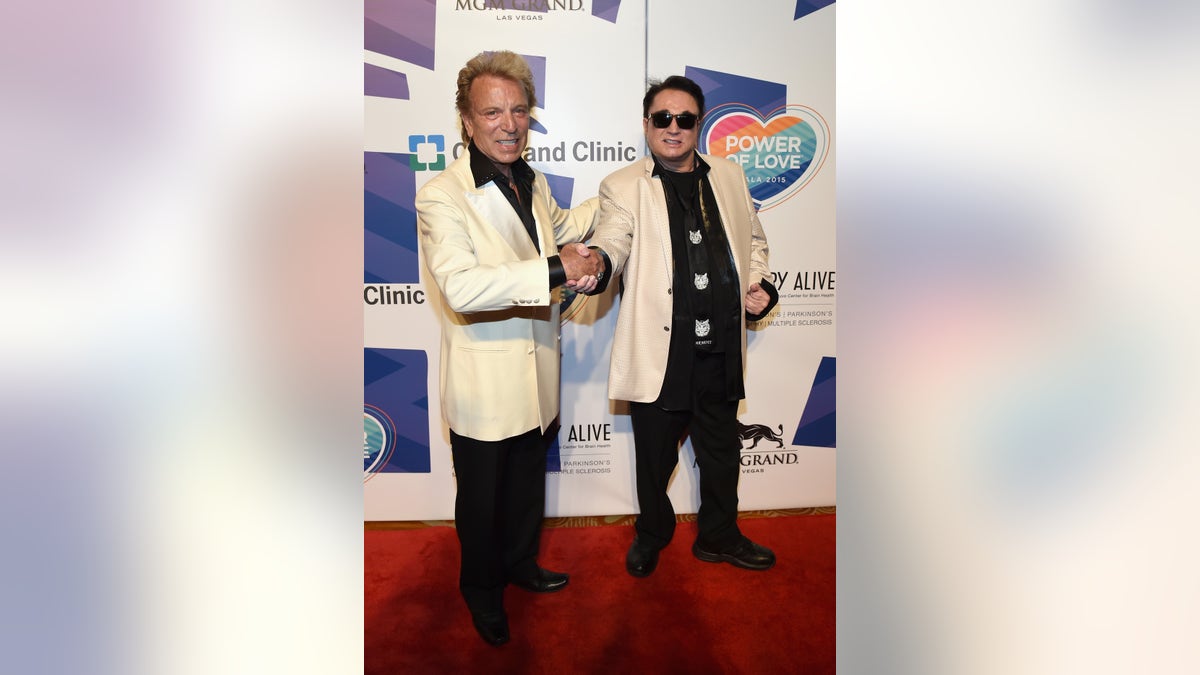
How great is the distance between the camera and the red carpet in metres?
2.26

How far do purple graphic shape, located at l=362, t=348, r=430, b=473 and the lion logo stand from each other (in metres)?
1.65

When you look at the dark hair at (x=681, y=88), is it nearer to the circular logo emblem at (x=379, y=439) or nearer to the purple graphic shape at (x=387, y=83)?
the purple graphic shape at (x=387, y=83)

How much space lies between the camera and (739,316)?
261 cm

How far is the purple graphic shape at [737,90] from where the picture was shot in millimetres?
3182

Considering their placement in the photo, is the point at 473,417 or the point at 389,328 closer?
the point at 473,417

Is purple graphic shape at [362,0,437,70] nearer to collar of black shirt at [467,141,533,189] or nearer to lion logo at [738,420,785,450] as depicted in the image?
collar of black shirt at [467,141,533,189]

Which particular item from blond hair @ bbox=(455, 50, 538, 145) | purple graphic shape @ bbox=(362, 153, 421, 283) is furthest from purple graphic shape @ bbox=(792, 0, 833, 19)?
purple graphic shape @ bbox=(362, 153, 421, 283)

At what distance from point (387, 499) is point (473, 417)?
1.37 meters

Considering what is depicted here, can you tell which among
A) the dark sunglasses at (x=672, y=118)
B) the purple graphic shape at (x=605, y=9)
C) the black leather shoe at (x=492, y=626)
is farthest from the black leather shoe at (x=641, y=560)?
the purple graphic shape at (x=605, y=9)
